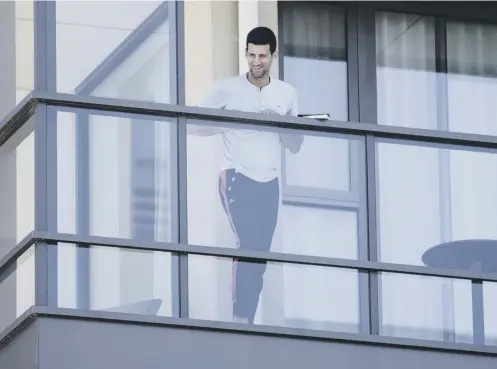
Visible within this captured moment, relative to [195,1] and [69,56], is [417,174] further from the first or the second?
[195,1]

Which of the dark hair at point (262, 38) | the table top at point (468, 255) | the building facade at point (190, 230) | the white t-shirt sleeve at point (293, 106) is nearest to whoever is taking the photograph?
the building facade at point (190, 230)

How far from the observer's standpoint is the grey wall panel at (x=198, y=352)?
1144cm

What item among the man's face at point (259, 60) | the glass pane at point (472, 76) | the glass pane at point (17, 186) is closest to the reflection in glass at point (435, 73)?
the glass pane at point (472, 76)

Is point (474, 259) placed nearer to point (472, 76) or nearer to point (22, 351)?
point (22, 351)

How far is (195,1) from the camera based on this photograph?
1505 cm

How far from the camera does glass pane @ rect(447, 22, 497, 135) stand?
15.6 metres

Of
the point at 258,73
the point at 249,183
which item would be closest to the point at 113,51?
the point at 258,73

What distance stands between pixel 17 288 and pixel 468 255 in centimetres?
250

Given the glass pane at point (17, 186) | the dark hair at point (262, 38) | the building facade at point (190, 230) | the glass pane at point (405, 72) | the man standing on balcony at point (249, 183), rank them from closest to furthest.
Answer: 1. the building facade at point (190, 230)
2. the glass pane at point (17, 186)
3. the man standing on balcony at point (249, 183)
4. the dark hair at point (262, 38)
5. the glass pane at point (405, 72)

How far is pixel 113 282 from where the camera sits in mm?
11516

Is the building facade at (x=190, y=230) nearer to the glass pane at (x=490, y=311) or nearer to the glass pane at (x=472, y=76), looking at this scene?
the glass pane at (x=490, y=311)

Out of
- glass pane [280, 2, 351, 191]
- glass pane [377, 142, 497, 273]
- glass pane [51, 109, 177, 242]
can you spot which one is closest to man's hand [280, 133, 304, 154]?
glass pane [377, 142, 497, 273]

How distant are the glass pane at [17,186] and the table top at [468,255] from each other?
2.23m

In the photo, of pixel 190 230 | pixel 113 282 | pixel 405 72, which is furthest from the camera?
pixel 405 72
